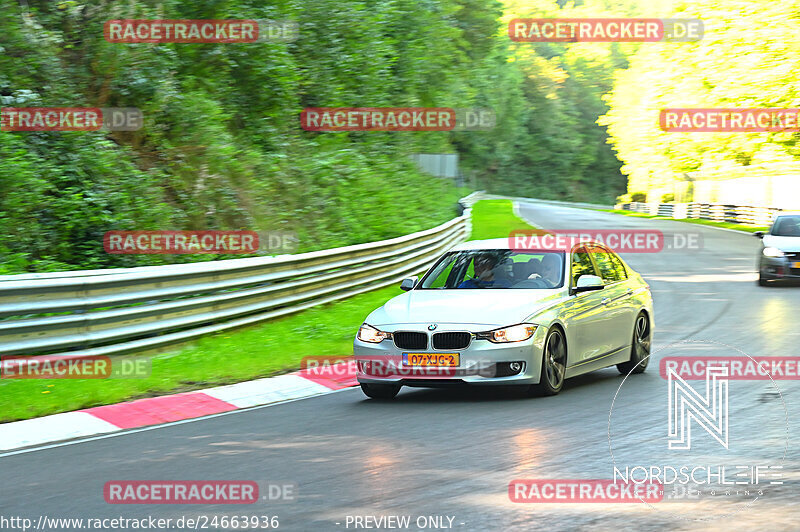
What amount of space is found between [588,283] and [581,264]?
0.81 meters

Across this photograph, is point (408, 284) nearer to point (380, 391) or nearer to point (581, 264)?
point (380, 391)

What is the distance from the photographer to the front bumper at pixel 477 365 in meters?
9.70

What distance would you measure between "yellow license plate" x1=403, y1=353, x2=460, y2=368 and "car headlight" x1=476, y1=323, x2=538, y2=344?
0.31 metres

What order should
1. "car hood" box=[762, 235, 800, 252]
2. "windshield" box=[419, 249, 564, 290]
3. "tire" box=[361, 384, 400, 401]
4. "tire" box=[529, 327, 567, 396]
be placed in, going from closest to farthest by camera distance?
"tire" box=[529, 327, 567, 396]
"tire" box=[361, 384, 400, 401]
"windshield" box=[419, 249, 564, 290]
"car hood" box=[762, 235, 800, 252]

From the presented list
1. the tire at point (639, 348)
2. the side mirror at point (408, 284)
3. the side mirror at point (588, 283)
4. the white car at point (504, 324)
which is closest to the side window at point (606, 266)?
the white car at point (504, 324)

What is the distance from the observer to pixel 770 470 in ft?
22.4

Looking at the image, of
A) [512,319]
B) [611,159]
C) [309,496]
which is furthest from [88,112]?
[611,159]

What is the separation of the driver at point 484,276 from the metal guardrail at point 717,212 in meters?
33.3

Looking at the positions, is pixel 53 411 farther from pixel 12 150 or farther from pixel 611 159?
pixel 611 159

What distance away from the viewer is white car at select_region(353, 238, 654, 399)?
976 cm

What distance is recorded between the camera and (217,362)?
1204cm

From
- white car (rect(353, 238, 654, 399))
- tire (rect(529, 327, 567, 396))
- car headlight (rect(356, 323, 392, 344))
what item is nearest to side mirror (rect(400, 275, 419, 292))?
white car (rect(353, 238, 654, 399))

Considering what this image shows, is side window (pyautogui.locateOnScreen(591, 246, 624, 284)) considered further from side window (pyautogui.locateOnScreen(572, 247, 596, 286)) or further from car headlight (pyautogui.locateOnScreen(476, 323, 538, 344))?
car headlight (pyautogui.locateOnScreen(476, 323, 538, 344))

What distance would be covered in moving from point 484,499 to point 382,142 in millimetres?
28388
